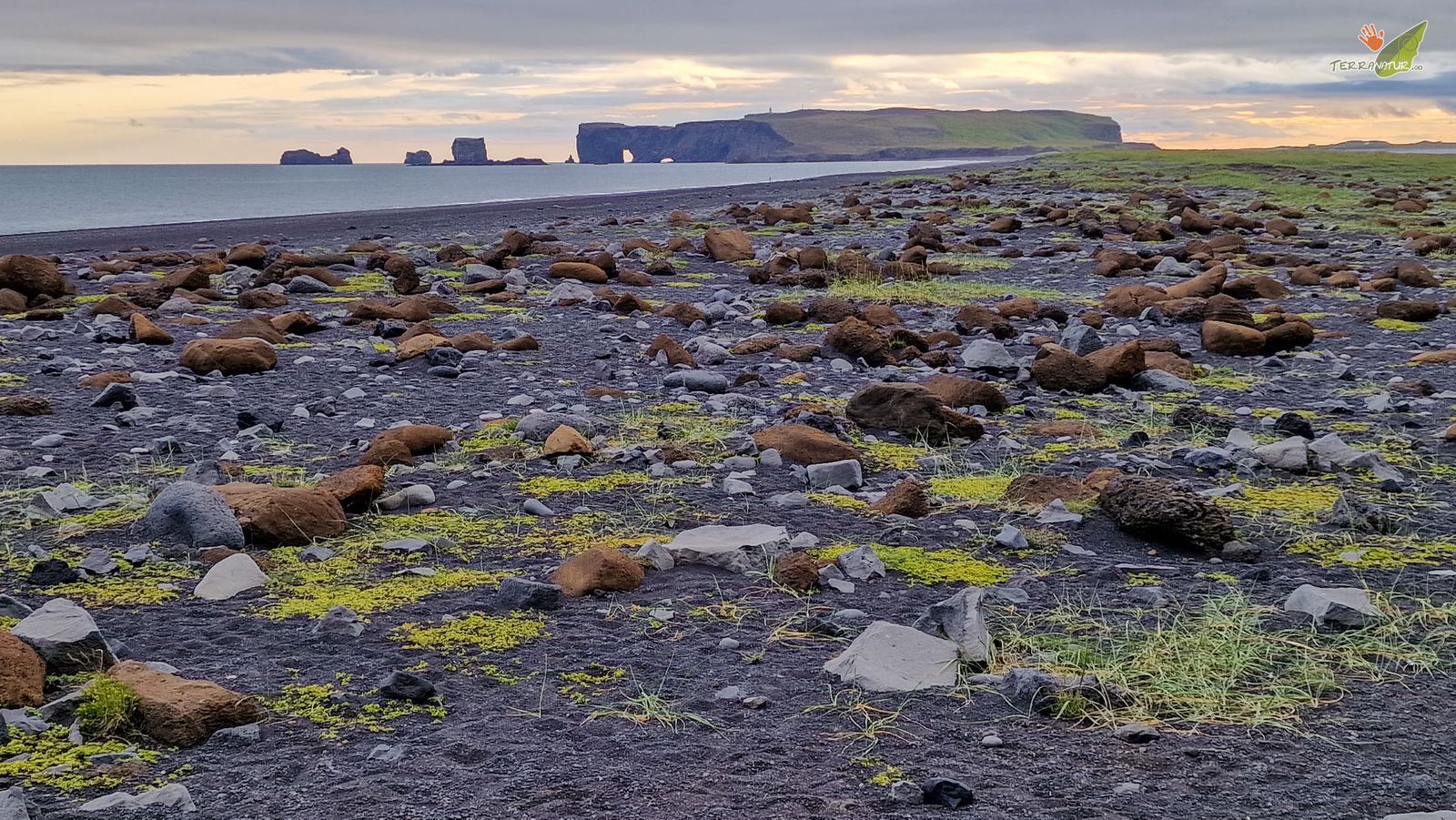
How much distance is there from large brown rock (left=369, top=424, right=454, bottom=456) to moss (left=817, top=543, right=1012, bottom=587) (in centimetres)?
264

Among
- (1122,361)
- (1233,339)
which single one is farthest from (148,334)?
(1233,339)

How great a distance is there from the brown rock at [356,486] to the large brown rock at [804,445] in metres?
2.06

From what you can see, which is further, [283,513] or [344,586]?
[283,513]

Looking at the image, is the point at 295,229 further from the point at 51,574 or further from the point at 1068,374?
the point at 51,574

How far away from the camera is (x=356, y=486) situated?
5.24 metres

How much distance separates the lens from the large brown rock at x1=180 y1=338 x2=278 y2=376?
27.7 ft

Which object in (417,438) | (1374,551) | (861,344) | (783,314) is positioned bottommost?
(1374,551)

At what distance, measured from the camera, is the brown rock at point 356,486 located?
5227 millimetres

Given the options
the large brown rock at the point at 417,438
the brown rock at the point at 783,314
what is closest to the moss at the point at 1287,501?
the large brown rock at the point at 417,438

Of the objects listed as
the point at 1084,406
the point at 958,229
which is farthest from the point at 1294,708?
the point at 958,229

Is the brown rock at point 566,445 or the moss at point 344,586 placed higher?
the brown rock at point 566,445

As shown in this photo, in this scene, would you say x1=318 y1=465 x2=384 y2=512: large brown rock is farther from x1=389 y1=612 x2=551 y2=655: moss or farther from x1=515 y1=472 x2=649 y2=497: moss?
x1=389 y1=612 x2=551 y2=655: moss

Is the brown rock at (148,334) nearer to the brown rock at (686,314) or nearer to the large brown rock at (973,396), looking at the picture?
the brown rock at (686,314)

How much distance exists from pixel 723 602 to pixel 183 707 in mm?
1881
